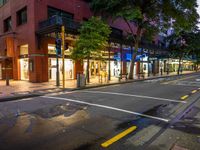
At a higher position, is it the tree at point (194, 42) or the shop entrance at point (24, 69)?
the tree at point (194, 42)

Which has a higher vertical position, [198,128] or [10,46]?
[10,46]

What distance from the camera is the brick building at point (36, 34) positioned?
19172 mm

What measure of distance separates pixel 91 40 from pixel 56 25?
3275 millimetres

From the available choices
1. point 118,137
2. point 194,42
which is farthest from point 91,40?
point 194,42

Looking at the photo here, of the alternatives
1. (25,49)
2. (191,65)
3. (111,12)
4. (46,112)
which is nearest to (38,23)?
(25,49)

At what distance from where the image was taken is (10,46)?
21.8 meters

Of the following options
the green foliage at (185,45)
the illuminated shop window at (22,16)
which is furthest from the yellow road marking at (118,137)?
the green foliage at (185,45)

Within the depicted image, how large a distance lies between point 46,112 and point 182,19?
21.5m

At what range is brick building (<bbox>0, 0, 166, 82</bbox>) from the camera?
19.2 m

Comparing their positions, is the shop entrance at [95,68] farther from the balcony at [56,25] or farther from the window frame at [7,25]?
the window frame at [7,25]

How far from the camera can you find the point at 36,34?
63.6ft

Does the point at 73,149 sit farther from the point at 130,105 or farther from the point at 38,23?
the point at 38,23

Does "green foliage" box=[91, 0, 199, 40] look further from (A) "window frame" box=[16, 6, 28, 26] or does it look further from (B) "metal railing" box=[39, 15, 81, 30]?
(A) "window frame" box=[16, 6, 28, 26]

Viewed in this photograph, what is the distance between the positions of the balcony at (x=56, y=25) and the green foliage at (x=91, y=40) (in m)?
1.48
